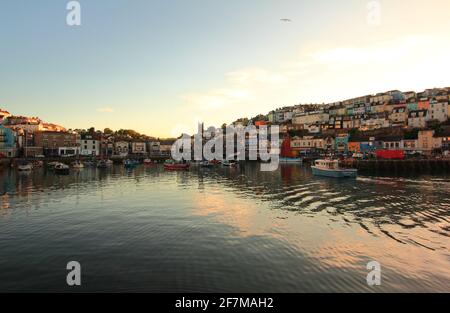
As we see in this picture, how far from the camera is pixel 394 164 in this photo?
283 feet

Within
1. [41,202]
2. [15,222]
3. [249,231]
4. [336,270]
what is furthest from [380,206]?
[41,202]

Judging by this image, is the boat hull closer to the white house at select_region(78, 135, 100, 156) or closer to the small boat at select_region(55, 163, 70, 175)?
the small boat at select_region(55, 163, 70, 175)

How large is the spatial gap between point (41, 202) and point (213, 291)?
28.3 m

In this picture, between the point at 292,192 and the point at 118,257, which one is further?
the point at 292,192

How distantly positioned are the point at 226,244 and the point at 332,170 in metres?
47.1

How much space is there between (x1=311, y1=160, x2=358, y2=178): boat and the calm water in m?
26.3

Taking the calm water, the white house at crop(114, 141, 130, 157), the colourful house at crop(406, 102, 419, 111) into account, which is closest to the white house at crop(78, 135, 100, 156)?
the white house at crop(114, 141, 130, 157)

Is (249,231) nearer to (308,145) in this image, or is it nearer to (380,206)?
(380,206)

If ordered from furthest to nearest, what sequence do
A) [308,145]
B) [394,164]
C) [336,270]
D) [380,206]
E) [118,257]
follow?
1. [308,145]
2. [394,164]
3. [380,206]
4. [118,257]
5. [336,270]

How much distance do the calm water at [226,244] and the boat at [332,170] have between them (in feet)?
86.2

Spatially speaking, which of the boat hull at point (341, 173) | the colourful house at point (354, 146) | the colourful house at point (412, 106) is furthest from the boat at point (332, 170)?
the colourful house at point (412, 106)

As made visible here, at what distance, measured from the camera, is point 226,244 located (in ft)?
61.2

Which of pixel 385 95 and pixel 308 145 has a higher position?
pixel 385 95

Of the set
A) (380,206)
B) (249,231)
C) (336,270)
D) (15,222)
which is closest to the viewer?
(336,270)
